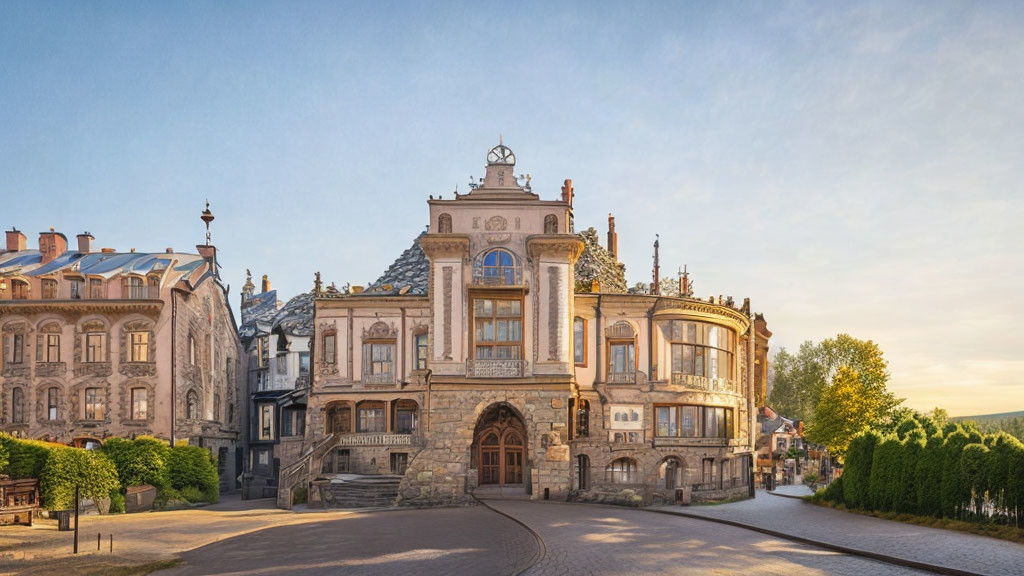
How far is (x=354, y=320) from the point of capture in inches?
1738

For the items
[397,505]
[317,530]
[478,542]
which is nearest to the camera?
[478,542]

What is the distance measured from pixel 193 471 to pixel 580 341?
67.0ft

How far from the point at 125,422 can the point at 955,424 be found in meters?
38.8

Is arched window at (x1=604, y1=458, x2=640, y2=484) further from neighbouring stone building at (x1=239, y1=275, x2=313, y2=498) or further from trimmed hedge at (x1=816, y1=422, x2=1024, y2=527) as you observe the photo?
neighbouring stone building at (x1=239, y1=275, x2=313, y2=498)

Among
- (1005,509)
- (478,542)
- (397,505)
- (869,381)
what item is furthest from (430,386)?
(869,381)

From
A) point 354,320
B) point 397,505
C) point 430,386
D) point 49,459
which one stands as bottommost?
point 397,505

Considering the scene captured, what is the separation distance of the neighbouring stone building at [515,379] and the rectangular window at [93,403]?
36.8ft

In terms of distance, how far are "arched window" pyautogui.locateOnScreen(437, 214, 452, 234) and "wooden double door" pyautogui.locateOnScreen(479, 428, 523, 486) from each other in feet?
32.8

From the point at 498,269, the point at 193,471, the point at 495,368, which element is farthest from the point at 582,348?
the point at 193,471

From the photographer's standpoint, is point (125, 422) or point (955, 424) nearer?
point (955, 424)

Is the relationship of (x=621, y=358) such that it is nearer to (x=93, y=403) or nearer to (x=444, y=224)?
(x=444, y=224)

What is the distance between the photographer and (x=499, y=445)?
41.7 metres

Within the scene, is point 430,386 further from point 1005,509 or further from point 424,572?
point 1005,509

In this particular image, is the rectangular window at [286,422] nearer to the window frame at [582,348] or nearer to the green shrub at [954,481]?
the window frame at [582,348]
